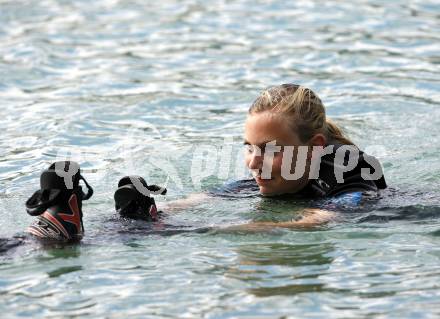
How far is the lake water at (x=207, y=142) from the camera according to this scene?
473cm

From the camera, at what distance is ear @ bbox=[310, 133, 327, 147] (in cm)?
609

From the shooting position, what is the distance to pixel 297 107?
596cm

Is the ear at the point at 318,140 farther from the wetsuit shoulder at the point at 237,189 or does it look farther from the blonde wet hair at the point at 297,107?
the wetsuit shoulder at the point at 237,189

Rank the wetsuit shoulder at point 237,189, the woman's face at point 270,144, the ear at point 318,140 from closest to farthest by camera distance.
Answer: the woman's face at point 270,144
the ear at point 318,140
the wetsuit shoulder at point 237,189

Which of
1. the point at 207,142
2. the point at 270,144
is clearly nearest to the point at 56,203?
the point at 270,144

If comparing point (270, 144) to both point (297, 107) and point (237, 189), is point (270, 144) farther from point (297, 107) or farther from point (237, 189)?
point (237, 189)

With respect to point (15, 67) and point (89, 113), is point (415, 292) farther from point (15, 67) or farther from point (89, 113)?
point (15, 67)

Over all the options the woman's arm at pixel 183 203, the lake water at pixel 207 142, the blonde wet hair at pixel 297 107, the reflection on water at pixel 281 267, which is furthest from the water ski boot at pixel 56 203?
the blonde wet hair at pixel 297 107

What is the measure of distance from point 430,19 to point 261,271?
8.62 meters

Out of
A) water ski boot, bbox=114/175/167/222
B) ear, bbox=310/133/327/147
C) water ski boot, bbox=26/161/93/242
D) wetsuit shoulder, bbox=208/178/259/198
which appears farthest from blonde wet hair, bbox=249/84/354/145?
water ski boot, bbox=26/161/93/242

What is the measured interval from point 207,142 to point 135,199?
2886 millimetres

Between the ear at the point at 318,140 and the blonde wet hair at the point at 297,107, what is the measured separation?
0.07ft

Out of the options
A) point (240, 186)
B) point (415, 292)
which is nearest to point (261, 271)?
point (415, 292)

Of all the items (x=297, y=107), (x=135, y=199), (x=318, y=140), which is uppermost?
(x=297, y=107)
